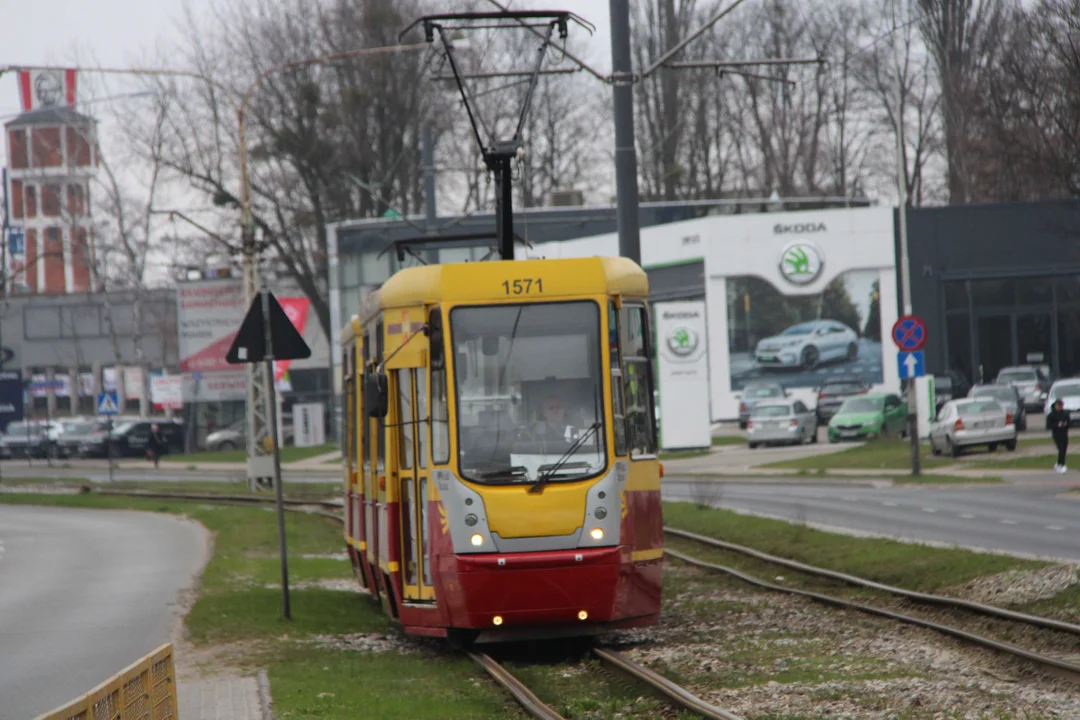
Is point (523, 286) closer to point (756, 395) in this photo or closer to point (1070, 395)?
point (1070, 395)

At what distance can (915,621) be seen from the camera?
1286 centimetres

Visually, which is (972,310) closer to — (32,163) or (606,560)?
(32,163)

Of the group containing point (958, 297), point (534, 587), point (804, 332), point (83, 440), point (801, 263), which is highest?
point (801, 263)


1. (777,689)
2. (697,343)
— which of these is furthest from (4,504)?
(777,689)

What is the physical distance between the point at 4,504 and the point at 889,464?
67.1 feet

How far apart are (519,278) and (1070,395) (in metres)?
36.2

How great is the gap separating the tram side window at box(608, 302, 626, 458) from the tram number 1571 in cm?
56

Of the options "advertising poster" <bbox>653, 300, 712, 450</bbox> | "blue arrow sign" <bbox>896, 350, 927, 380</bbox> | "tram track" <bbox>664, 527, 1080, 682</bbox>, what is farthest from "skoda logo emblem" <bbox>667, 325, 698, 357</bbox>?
"tram track" <bbox>664, 527, 1080, 682</bbox>

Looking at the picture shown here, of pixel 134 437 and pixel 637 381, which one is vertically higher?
pixel 637 381

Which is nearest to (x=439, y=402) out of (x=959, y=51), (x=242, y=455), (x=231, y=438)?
(x=242, y=455)

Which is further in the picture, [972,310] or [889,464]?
[972,310]

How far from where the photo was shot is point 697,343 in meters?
46.9

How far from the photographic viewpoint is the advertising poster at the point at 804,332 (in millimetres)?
54875

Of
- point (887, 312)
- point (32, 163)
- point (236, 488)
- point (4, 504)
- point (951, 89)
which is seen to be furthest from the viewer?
point (32, 163)
